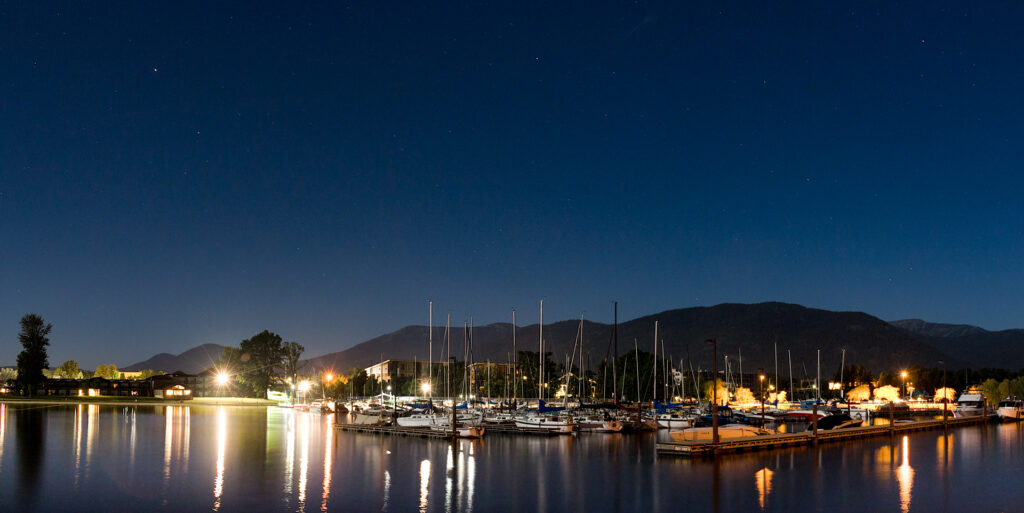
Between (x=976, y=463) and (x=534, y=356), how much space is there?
346 ft

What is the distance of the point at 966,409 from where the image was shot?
10012 cm

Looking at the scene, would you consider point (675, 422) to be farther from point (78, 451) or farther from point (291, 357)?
point (291, 357)

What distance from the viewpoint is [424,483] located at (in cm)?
3947

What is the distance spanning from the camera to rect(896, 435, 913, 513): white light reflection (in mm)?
34875

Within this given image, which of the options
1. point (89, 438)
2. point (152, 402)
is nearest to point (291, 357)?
point (152, 402)

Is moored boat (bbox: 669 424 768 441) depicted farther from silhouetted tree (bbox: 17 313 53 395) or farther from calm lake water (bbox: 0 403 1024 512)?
silhouetted tree (bbox: 17 313 53 395)

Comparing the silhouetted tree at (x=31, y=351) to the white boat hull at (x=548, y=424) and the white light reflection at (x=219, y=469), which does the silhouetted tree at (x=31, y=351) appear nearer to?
the white light reflection at (x=219, y=469)

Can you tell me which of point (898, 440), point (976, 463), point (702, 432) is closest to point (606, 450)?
point (702, 432)

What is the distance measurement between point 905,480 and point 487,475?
2277 centimetres

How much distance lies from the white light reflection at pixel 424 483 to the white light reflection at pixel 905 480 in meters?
20.4

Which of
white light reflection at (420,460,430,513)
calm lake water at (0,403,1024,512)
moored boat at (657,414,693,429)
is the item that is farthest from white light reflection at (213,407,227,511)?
moored boat at (657,414,693,429)

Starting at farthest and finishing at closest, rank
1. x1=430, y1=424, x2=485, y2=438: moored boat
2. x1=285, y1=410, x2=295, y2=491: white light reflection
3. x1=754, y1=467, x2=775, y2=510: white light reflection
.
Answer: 1. x1=430, y1=424, x2=485, y2=438: moored boat
2. x1=285, y1=410, x2=295, y2=491: white light reflection
3. x1=754, y1=467, x2=775, y2=510: white light reflection

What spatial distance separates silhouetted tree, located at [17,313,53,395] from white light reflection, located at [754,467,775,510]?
164179 mm

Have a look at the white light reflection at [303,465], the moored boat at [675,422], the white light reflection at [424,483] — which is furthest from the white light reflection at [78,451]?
the moored boat at [675,422]
